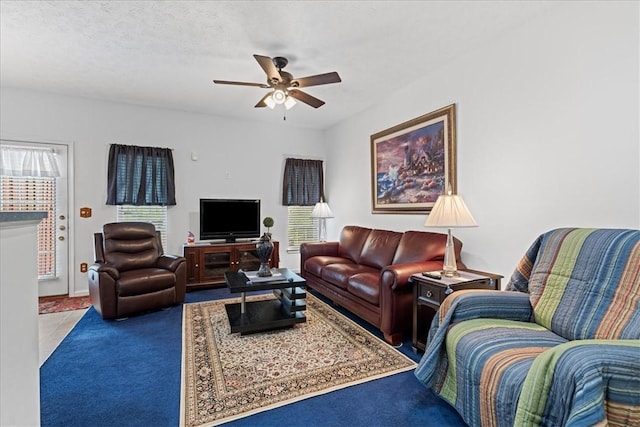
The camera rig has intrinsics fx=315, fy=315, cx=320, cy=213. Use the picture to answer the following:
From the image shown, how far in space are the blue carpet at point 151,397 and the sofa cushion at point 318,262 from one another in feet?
4.93

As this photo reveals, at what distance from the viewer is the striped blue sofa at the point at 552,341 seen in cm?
110

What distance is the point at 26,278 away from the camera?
1.08 metres

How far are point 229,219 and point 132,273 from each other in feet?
5.53

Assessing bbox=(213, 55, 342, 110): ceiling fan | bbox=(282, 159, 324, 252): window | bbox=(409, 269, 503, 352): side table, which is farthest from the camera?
bbox=(282, 159, 324, 252): window

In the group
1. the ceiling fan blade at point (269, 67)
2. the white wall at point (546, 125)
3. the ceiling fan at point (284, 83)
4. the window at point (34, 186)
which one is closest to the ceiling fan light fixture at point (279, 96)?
the ceiling fan at point (284, 83)

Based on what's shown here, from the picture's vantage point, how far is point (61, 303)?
394 centimetres

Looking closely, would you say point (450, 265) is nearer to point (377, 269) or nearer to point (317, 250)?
point (377, 269)

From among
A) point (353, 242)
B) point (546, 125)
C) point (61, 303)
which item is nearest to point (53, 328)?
point (61, 303)

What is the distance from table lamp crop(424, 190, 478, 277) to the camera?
8.11 feet

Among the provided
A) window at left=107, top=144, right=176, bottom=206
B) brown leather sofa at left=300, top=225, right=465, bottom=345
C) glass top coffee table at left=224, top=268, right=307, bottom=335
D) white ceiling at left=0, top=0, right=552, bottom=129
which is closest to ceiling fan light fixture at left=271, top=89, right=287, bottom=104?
white ceiling at left=0, top=0, right=552, bottom=129

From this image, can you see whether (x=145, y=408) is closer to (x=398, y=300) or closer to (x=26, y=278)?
(x=26, y=278)

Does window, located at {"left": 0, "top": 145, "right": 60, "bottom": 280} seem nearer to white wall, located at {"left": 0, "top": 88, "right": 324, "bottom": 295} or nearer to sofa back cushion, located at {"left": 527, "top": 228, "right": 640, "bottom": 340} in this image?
white wall, located at {"left": 0, "top": 88, "right": 324, "bottom": 295}

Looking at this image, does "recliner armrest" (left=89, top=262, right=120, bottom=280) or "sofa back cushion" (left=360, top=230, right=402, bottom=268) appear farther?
"sofa back cushion" (left=360, top=230, right=402, bottom=268)

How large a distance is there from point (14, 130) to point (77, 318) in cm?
258
